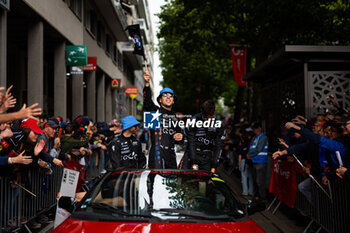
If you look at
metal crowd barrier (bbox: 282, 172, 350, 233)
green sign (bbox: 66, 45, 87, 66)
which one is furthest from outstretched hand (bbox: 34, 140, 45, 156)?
green sign (bbox: 66, 45, 87, 66)

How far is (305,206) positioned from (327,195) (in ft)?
3.51

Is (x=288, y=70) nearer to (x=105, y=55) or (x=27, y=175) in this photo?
(x=27, y=175)

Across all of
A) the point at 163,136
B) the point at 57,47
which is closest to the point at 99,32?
the point at 57,47

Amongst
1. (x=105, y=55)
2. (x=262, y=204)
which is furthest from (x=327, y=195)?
(x=105, y=55)

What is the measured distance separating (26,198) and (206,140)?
10.0 ft

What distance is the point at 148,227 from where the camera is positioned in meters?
3.00

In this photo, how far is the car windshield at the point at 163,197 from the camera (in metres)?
3.32

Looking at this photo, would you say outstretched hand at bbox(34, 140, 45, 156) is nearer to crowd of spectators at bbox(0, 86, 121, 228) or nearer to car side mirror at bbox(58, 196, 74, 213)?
crowd of spectators at bbox(0, 86, 121, 228)

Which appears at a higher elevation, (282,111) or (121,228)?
(282,111)

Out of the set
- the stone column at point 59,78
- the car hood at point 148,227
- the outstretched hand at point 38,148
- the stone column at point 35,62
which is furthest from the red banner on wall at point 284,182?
the stone column at point 59,78

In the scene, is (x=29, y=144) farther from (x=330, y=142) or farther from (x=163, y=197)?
(x=330, y=142)

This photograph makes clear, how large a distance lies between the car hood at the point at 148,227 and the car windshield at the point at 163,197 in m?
0.15

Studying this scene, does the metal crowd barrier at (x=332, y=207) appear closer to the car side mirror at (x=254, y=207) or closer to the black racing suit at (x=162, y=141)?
the car side mirror at (x=254, y=207)

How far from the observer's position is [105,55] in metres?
27.4
